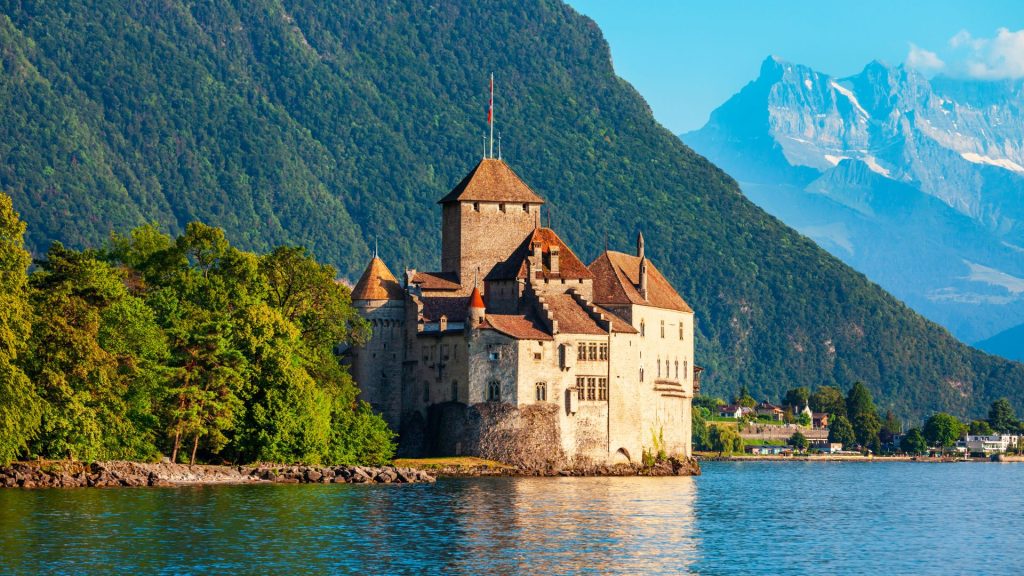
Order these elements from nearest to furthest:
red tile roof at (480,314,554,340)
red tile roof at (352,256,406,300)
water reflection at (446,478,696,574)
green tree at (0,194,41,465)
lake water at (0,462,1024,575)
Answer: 1. lake water at (0,462,1024,575)
2. water reflection at (446,478,696,574)
3. green tree at (0,194,41,465)
4. red tile roof at (480,314,554,340)
5. red tile roof at (352,256,406,300)

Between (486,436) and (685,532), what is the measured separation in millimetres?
38211

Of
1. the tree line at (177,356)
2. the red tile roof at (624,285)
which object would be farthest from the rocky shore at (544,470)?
the red tile roof at (624,285)

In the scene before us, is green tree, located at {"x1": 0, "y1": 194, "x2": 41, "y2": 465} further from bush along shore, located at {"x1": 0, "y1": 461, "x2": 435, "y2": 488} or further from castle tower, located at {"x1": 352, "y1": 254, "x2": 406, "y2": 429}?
castle tower, located at {"x1": 352, "y1": 254, "x2": 406, "y2": 429}

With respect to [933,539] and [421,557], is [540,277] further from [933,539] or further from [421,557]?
[421,557]

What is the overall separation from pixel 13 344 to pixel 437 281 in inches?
2058

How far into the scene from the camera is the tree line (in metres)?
94.4

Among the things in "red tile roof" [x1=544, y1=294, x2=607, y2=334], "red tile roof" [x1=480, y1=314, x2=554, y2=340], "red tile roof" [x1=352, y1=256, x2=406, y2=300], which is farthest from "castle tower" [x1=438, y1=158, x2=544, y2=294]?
"red tile roof" [x1=480, y1=314, x2=554, y2=340]

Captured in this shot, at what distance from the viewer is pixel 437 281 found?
13725 centimetres

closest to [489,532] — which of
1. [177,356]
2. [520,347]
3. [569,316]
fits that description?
[177,356]

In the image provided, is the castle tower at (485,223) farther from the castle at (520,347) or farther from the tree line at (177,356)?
the tree line at (177,356)

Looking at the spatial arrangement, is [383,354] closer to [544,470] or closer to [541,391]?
[541,391]

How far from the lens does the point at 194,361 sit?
4181 inches

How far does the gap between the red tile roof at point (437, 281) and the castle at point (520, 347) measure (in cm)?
15

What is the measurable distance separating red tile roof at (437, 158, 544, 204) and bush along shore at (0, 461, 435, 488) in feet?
91.2
